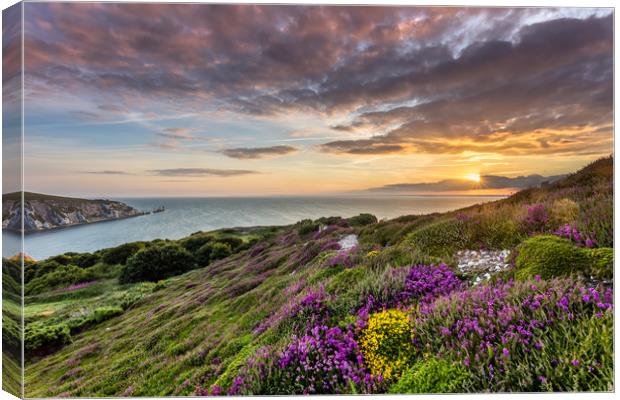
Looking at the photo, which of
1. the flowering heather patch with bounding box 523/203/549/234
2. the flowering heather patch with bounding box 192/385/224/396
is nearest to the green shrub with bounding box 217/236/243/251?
the flowering heather patch with bounding box 192/385/224/396

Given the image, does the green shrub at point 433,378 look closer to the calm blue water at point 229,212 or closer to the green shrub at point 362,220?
the calm blue water at point 229,212

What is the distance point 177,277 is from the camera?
12.0m

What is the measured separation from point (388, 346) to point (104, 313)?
7555 millimetres

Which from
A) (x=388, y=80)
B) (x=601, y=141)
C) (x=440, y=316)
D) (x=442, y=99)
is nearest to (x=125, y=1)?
(x=388, y=80)

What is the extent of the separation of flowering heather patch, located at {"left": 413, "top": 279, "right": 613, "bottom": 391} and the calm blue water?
3344mm

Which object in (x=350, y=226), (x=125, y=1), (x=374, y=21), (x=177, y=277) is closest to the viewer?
(x=125, y=1)

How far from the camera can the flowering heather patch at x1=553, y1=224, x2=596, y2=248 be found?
170 inches

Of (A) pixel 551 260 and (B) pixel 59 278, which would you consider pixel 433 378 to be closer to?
(A) pixel 551 260

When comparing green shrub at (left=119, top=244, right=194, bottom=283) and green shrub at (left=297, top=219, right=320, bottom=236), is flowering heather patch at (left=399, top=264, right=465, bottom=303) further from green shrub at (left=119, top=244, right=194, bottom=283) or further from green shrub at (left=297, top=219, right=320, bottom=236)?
green shrub at (left=119, top=244, right=194, bottom=283)

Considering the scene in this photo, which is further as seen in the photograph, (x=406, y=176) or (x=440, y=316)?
(x=406, y=176)

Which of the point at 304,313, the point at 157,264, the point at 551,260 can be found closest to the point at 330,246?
the point at 304,313

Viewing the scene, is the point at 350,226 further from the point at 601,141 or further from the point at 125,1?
the point at 125,1

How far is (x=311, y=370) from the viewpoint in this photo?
11.2ft

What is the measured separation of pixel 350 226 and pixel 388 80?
13.9ft
